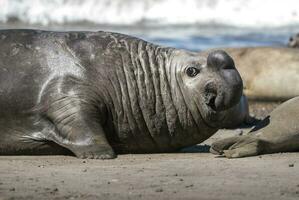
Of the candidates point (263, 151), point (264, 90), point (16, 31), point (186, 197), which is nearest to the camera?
point (186, 197)

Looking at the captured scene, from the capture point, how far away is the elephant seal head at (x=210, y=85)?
276 inches

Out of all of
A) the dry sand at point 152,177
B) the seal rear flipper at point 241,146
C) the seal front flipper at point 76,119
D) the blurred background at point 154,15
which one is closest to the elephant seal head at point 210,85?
the seal rear flipper at point 241,146

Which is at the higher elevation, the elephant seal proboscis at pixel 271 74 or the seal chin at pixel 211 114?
the elephant seal proboscis at pixel 271 74

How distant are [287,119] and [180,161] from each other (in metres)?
1.11

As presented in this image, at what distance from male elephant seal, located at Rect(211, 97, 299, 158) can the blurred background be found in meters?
18.5

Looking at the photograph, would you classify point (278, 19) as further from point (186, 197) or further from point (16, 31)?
point (186, 197)

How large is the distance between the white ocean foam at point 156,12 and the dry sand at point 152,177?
2102 cm

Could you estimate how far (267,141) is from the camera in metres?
6.97

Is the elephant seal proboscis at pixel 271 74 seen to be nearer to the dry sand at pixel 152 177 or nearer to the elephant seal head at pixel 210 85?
the elephant seal head at pixel 210 85

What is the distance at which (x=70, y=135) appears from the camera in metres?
6.80

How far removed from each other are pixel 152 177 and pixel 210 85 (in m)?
1.55

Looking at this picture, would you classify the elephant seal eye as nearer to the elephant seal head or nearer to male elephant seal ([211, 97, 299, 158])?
the elephant seal head

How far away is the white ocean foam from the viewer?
92.0ft

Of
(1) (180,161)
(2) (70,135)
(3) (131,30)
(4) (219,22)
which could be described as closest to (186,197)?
(1) (180,161)
